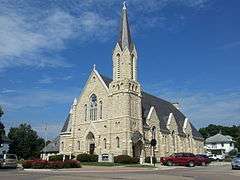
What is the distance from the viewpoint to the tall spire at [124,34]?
5679cm

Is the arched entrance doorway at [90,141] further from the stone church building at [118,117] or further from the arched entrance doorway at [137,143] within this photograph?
the arched entrance doorway at [137,143]

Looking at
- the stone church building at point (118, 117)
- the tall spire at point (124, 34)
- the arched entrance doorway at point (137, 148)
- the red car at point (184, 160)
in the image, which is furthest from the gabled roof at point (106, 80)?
the red car at point (184, 160)

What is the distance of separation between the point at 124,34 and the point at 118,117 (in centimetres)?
1342

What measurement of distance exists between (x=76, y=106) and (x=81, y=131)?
448cm

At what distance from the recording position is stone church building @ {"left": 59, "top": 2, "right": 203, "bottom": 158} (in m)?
53.3

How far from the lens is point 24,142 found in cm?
8538

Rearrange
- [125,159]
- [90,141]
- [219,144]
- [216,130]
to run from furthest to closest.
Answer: [216,130] → [219,144] → [90,141] → [125,159]

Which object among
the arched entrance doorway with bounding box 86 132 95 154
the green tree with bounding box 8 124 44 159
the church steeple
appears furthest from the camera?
the green tree with bounding box 8 124 44 159

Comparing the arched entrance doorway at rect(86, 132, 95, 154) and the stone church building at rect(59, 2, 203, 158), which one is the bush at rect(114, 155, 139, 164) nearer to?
the stone church building at rect(59, 2, 203, 158)

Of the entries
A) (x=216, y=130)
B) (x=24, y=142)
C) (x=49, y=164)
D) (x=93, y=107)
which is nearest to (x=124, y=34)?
(x=93, y=107)

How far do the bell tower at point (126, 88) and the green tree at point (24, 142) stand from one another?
3804cm

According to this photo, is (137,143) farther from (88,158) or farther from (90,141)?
(90,141)

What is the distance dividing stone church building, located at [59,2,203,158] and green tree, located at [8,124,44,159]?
976 inches

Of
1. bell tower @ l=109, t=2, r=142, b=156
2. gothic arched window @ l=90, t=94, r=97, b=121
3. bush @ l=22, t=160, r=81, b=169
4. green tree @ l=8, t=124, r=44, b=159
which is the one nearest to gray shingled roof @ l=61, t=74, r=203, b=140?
gothic arched window @ l=90, t=94, r=97, b=121
